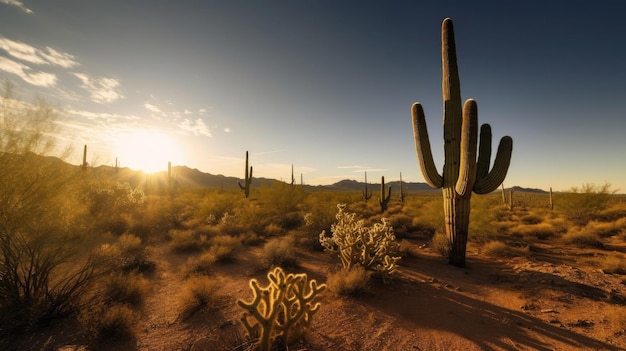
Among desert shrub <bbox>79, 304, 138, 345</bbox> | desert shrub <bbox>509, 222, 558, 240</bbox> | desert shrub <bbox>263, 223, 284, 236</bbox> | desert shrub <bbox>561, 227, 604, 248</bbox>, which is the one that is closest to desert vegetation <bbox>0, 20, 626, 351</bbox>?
desert shrub <bbox>79, 304, 138, 345</bbox>

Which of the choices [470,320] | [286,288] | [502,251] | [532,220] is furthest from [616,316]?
[532,220]

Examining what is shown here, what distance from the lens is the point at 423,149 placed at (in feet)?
26.2

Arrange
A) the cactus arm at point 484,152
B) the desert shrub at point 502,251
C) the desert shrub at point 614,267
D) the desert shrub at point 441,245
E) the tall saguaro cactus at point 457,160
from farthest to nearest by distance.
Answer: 1. the desert shrub at point 502,251
2. the desert shrub at point 441,245
3. the cactus arm at point 484,152
4. the tall saguaro cactus at point 457,160
5. the desert shrub at point 614,267

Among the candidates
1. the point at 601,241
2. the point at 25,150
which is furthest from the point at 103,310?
the point at 601,241

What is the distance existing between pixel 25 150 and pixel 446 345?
22.9 ft

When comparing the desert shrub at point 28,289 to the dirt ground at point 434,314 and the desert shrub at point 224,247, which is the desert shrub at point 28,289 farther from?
the desert shrub at point 224,247

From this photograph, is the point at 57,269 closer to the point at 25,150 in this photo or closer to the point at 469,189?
the point at 25,150

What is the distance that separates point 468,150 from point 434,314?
167 inches

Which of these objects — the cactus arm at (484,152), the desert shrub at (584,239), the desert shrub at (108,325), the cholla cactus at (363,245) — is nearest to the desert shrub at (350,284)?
the cholla cactus at (363,245)

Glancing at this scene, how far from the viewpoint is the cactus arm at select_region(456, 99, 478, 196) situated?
6879mm

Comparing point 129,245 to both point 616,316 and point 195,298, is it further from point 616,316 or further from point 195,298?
point 616,316

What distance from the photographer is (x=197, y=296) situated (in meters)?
5.07

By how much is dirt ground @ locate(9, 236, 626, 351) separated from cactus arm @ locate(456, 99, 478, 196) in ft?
7.41

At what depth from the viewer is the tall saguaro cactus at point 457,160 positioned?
701 centimetres
